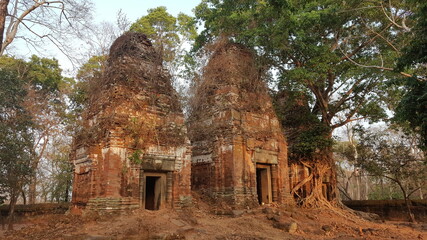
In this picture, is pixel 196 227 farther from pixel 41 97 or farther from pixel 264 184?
pixel 41 97

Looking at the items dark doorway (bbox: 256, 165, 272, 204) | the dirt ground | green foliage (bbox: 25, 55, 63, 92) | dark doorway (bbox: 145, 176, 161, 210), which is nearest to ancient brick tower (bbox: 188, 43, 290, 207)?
dark doorway (bbox: 256, 165, 272, 204)

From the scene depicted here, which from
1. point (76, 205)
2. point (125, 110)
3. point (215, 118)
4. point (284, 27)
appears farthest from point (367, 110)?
point (76, 205)

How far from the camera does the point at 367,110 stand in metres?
16.9

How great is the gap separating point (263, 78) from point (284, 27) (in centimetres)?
275

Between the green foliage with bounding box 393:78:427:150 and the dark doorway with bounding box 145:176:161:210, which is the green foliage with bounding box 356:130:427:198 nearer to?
the green foliage with bounding box 393:78:427:150

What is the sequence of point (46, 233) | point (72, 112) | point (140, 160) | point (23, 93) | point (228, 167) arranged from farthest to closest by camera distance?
point (72, 112)
point (23, 93)
point (228, 167)
point (140, 160)
point (46, 233)

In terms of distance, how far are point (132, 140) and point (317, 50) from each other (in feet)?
28.4

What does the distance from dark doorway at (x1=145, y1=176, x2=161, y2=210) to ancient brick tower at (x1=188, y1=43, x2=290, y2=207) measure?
2.35 meters

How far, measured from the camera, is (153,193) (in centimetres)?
1177

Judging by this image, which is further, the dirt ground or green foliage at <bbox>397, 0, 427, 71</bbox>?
the dirt ground

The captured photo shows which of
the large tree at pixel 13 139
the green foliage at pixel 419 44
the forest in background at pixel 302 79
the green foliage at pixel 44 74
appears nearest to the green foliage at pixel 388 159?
the forest in background at pixel 302 79

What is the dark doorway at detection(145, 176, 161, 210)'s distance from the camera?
1069 cm

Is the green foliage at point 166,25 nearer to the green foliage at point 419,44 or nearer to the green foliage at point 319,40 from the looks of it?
the green foliage at point 319,40

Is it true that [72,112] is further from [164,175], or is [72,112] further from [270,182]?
[270,182]
